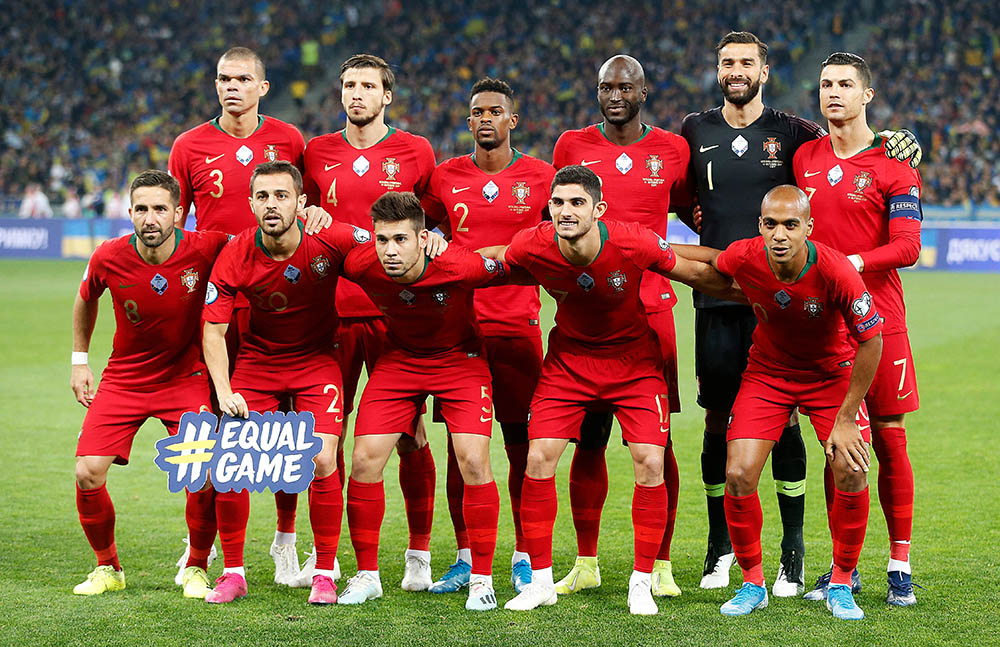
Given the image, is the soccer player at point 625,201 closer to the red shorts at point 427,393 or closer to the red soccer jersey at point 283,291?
the red shorts at point 427,393

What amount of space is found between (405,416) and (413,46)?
29557mm

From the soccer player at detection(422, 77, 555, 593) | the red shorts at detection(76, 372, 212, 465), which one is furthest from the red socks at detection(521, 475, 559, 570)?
the red shorts at detection(76, 372, 212, 465)

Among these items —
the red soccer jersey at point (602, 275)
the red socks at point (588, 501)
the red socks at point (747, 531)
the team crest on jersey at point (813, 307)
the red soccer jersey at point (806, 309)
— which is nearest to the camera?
the red soccer jersey at point (806, 309)

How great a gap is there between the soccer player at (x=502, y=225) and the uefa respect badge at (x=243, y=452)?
1117 millimetres

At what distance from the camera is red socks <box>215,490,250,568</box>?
215 inches

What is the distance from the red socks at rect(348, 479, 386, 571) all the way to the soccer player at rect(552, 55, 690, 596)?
36.2 inches

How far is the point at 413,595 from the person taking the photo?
5574 mm

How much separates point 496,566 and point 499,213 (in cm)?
187

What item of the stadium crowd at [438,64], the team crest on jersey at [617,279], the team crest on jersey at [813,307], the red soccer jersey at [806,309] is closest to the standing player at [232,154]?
the team crest on jersey at [617,279]

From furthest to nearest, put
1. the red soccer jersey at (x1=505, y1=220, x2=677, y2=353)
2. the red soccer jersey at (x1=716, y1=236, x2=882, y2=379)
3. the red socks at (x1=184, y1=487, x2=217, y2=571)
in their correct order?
the red socks at (x1=184, y1=487, x2=217, y2=571) → the red soccer jersey at (x1=505, y1=220, x2=677, y2=353) → the red soccer jersey at (x1=716, y1=236, x2=882, y2=379)

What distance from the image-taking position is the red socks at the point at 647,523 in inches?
208

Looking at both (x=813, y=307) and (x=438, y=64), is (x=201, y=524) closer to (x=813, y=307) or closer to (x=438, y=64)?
(x=813, y=307)

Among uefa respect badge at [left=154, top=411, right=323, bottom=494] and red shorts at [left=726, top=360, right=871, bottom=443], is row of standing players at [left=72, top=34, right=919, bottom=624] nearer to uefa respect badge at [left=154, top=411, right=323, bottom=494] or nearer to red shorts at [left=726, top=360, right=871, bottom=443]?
red shorts at [left=726, top=360, right=871, bottom=443]

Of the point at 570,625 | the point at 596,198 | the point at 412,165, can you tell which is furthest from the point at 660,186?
the point at 570,625
